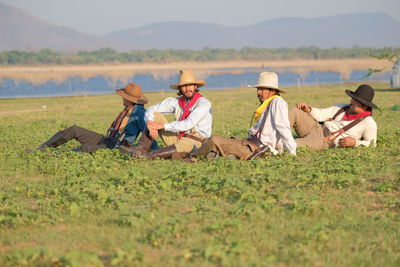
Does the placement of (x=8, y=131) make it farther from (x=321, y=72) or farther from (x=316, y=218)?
(x=321, y=72)

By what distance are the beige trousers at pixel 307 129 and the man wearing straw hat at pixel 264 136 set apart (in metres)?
0.88

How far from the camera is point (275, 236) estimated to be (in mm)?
6980

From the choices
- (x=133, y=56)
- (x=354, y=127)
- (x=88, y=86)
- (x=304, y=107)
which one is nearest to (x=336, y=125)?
(x=354, y=127)

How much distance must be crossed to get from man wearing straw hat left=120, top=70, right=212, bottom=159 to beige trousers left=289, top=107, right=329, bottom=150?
1668 mm

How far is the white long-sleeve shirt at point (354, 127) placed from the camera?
12.4 m

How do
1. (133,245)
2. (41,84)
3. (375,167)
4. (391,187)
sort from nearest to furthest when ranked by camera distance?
1. (133,245)
2. (391,187)
3. (375,167)
4. (41,84)

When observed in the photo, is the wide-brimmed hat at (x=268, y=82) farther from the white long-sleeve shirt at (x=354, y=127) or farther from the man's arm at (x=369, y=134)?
the man's arm at (x=369, y=134)

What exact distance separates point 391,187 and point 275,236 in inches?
107

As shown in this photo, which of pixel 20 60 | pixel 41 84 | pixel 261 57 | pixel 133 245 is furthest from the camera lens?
pixel 261 57

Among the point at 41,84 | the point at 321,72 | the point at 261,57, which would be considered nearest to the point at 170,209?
the point at 41,84

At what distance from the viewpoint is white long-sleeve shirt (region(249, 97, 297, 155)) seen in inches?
444

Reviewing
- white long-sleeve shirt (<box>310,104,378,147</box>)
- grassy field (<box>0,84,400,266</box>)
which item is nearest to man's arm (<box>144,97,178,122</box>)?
grassy field (<box>0,84,400,266</box>)

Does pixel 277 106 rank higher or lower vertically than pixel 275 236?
higher

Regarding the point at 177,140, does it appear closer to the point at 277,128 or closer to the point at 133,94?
the point at 133,94
